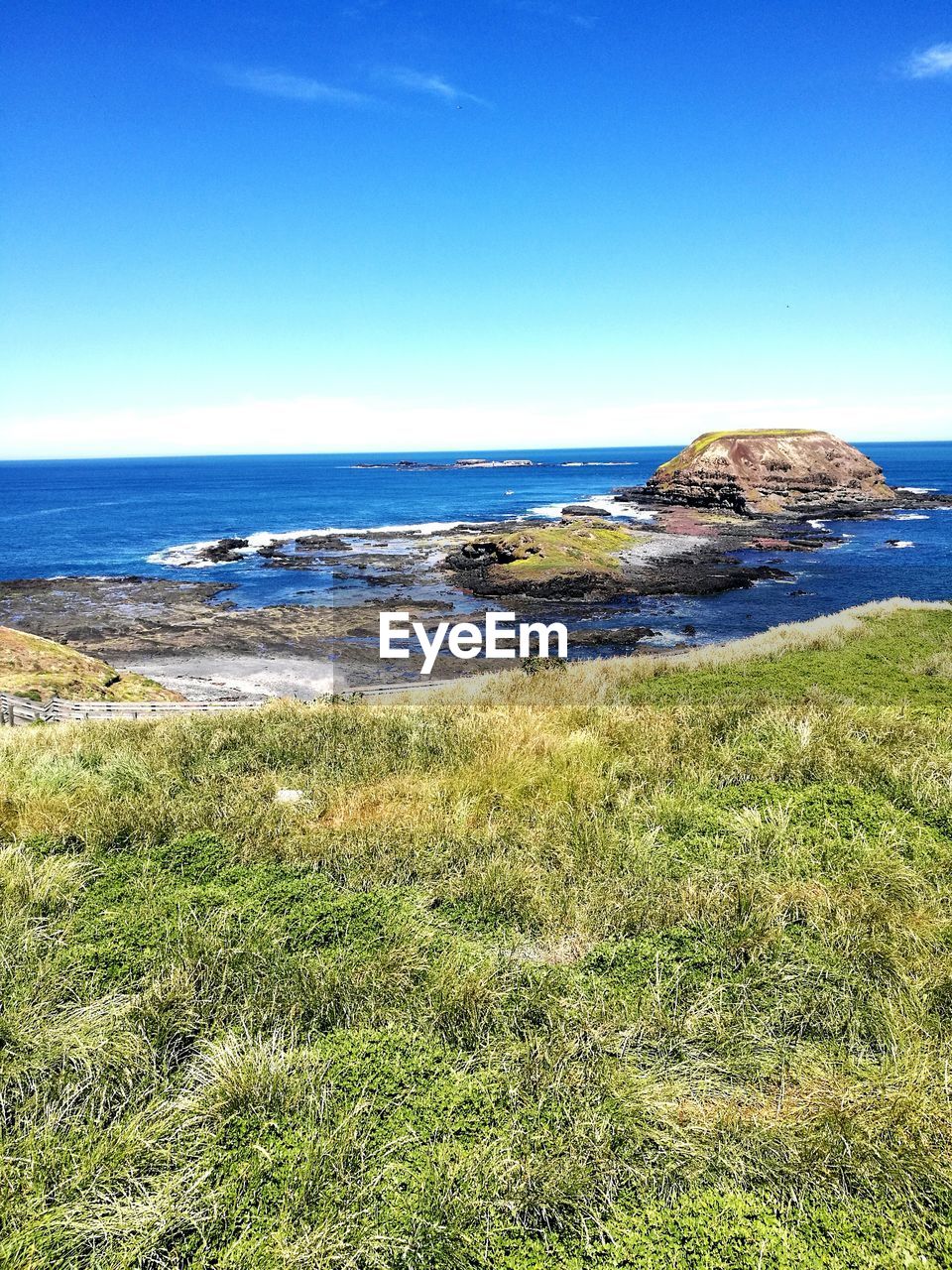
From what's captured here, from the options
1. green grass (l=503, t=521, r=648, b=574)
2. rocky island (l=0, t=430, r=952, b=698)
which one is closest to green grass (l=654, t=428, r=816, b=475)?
rocky island (l=0, t=430, r=952, b=698)

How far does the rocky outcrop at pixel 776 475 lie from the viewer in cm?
8600

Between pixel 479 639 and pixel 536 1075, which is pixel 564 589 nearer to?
pixel 479 639

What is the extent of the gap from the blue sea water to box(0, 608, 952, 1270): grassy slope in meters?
26.8

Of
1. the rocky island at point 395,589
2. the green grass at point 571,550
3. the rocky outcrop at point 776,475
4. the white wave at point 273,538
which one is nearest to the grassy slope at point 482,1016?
the rocky island at point 395,589

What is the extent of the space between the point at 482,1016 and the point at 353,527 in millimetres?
74116

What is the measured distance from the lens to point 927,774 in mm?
9359

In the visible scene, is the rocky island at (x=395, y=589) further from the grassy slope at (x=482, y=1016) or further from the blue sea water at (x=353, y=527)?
the grassy slope at (x=482, y=1016)

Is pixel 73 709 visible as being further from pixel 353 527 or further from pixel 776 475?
pixel 776 475

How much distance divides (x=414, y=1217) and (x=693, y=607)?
123 ft

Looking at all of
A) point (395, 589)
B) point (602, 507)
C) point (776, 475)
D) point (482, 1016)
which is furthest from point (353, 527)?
point (482, 1016)

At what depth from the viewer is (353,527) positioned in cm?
7625

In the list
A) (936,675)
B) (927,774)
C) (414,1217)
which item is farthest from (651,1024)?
(936,675)

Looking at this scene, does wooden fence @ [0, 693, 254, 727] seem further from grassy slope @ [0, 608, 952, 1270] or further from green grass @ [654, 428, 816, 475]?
green grass @ [654, 428, 816, 475]

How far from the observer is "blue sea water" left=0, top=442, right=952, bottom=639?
40875 mm
